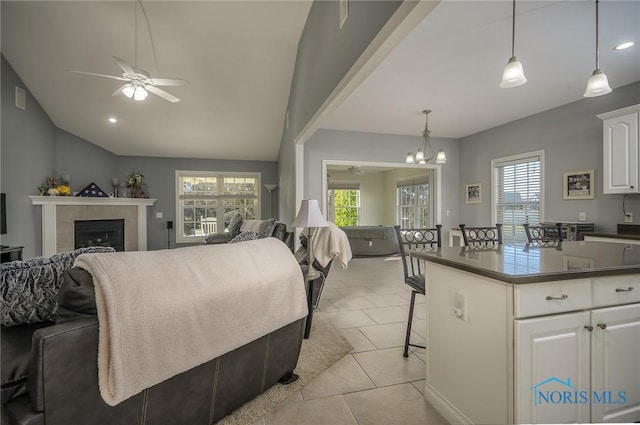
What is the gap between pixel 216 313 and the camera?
4.47 ft

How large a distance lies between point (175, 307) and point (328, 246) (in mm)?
1956

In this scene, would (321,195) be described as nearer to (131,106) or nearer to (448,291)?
(131,106)

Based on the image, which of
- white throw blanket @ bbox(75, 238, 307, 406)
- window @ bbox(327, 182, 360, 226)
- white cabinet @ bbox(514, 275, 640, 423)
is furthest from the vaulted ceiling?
window @ bbox(327, 182, 360, 226)

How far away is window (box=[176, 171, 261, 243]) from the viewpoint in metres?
7.27

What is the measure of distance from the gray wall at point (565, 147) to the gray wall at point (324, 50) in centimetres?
370

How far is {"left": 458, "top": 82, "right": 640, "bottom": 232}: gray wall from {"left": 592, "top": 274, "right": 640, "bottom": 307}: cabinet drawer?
315 cm

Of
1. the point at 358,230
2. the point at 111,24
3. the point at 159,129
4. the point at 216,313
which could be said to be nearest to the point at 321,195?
the point at 358,230

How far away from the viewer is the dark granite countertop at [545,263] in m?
1.23

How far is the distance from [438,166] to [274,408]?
5.76m

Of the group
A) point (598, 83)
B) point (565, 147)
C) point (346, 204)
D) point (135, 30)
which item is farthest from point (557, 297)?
point (346, 204)

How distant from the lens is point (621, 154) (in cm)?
340

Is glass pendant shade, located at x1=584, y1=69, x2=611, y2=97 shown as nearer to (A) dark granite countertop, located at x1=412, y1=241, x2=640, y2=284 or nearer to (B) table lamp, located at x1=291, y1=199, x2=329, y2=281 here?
(A) dark granite countertop, located at x1=412, y1=241, x2=640, y2=284

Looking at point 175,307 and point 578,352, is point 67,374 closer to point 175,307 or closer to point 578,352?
point 175,307

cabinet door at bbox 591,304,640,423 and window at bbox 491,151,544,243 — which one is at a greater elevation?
window at bbox 491,151,544,243
